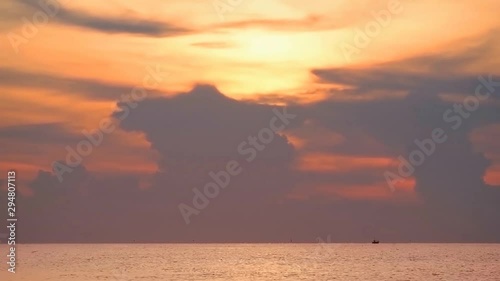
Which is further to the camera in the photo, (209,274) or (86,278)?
(209,274)

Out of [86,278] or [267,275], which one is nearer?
[86,278]

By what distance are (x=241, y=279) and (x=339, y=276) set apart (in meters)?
21.5

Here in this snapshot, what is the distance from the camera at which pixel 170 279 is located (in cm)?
13675

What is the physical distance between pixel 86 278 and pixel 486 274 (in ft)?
259

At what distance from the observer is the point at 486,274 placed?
15800cm

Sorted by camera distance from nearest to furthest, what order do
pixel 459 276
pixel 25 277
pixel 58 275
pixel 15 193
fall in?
1. pixel 15 193
2. pixel 25 277
3. pixel 58 275
4. pixel 459 276

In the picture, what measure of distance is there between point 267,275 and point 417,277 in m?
28.1

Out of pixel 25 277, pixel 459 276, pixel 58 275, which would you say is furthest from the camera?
pixel 459 276

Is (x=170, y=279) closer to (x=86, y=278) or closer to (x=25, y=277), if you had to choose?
(x=86, y=278)

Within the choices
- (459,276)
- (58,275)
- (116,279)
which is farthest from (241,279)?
(459,276)

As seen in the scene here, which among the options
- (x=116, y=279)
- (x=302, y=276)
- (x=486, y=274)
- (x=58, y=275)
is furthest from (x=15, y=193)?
(x=486, y=274)

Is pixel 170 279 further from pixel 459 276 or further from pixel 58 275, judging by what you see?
pixel 459 276

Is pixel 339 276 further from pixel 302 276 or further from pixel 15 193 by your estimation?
pixel 15 193

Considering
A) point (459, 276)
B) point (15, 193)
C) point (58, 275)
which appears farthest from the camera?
point (459, 276)
